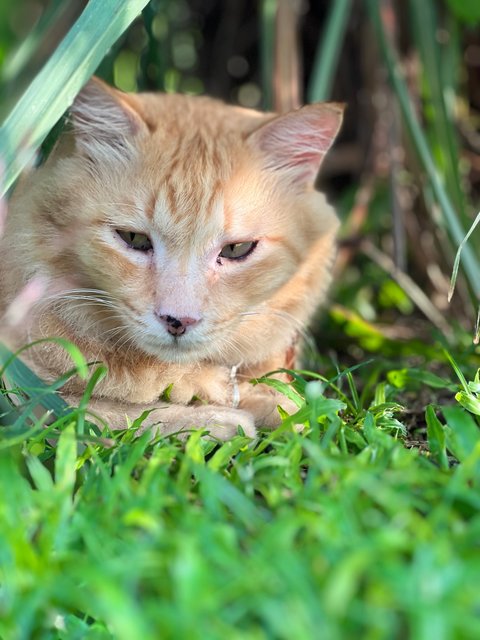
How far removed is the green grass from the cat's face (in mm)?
370

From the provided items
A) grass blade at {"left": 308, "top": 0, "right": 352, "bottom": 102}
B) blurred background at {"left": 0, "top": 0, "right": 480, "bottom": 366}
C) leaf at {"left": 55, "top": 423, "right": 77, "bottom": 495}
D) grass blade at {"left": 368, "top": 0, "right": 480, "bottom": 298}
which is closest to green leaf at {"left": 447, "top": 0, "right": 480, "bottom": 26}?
blurred background at {"left": 0, "top": 0, "right": 480, "bottom": 366}

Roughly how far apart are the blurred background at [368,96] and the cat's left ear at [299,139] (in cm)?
56

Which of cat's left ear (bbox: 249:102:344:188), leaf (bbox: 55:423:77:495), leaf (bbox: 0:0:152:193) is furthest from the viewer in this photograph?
cat's left ear (bbox: 249:102:344:188)

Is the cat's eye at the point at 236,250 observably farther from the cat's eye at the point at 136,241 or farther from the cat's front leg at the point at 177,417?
the cat's front leg at the point at 177,417

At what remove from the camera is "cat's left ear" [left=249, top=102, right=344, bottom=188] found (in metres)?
1.90

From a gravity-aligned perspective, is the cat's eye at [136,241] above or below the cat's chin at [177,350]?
above

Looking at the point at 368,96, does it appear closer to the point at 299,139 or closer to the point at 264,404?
the point at 299,139

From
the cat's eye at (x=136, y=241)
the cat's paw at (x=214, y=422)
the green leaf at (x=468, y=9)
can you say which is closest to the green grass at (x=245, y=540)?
the cat's paw at (x=214, y=422)

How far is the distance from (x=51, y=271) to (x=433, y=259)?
186 cm

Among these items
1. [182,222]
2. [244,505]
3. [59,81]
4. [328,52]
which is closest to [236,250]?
[182,222]

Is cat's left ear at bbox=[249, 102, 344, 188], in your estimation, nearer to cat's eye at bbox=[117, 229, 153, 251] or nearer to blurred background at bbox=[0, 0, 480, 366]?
cat's eye at bbox=[117, 229, 153, 251]

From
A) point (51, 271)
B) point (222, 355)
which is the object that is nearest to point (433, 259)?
point (222, 355)

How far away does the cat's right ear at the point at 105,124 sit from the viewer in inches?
72.2

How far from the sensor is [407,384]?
219 centimetres
